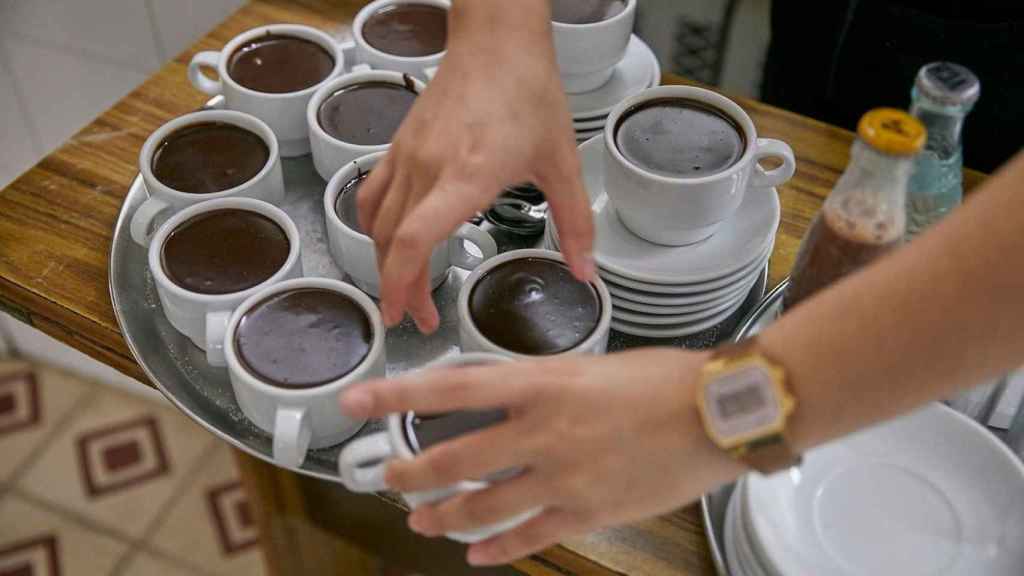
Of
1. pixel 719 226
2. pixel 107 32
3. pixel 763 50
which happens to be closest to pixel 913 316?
pixel 719 226

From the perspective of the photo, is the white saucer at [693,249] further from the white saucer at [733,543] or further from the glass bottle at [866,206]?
the white saucer at [733,543]

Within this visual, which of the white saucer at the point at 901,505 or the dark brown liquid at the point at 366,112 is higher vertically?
the dark brown liquid at the point at 366,112

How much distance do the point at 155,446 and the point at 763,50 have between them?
149cm

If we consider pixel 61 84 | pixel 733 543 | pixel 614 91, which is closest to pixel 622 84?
pixel 614 91

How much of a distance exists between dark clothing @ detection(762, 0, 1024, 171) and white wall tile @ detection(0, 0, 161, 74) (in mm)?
1174

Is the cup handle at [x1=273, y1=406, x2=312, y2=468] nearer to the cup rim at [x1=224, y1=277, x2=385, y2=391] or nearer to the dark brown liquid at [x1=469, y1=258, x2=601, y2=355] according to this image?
the cup rim at [x1=224, y1=277, x2=385, y2=391]

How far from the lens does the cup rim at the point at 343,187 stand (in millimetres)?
967

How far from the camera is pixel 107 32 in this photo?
187cm

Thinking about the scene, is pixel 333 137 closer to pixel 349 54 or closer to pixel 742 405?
pixel 349 54

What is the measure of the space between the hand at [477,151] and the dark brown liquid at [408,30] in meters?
0.33

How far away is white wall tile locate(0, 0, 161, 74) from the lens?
6.01ft

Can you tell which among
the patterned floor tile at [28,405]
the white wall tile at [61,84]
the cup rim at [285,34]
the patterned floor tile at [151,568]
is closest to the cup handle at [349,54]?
the cup rim at [285,34]

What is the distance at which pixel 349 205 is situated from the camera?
1.02 metres

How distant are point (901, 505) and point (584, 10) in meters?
0.65
